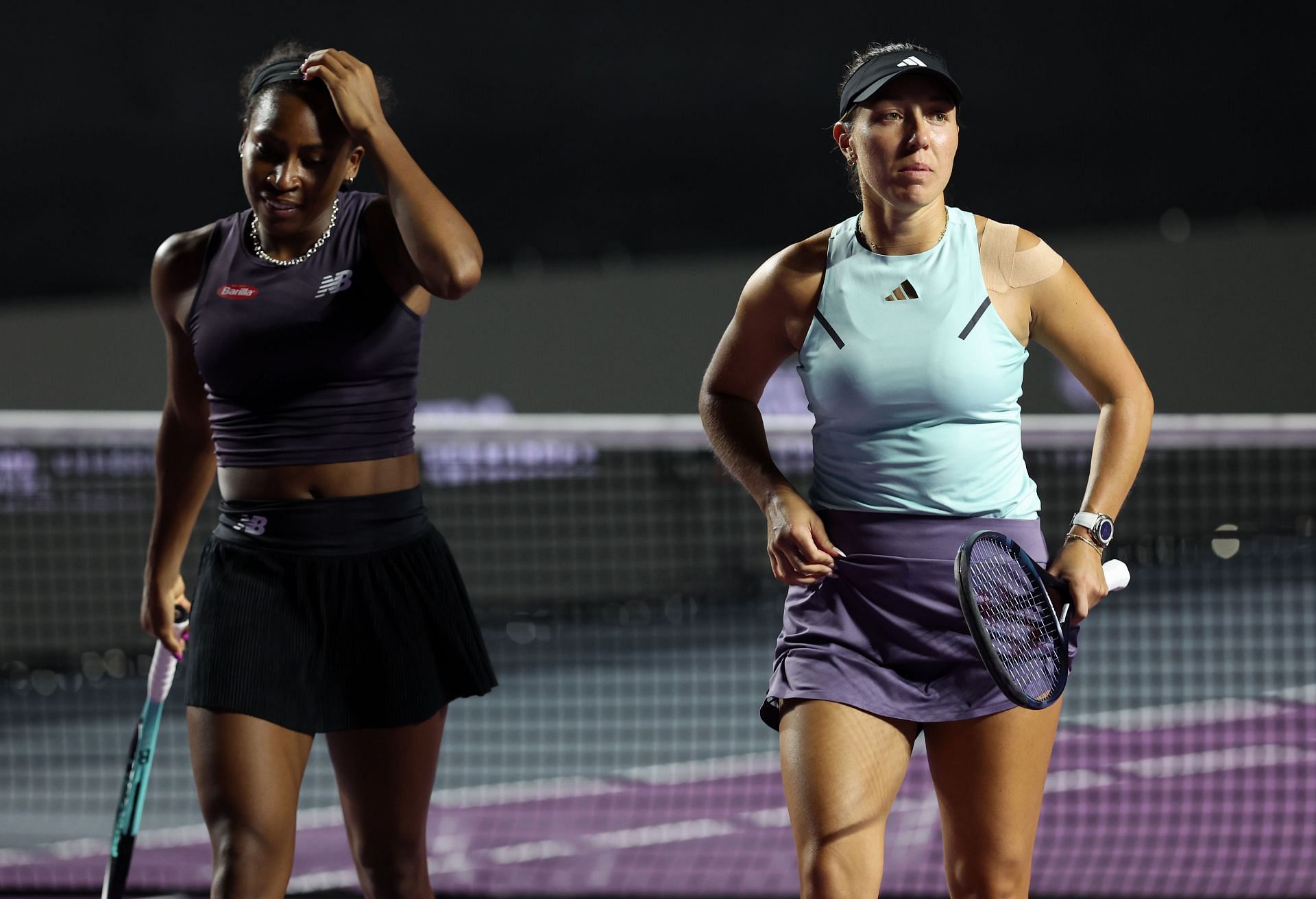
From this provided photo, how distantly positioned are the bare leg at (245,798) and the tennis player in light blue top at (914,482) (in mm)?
806

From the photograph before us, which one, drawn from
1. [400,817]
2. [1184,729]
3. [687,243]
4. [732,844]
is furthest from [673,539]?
[400,817]

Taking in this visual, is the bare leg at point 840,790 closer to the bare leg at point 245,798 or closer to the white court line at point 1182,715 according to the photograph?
the bare leg at point 245,798

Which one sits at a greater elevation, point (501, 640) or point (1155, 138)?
point (1155, 138)

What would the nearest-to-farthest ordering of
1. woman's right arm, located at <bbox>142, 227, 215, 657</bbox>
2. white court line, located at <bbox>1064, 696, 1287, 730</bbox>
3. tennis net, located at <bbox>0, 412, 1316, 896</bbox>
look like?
woman's right arm, located at <bbox>142, 227, 215, 657</bbox> → tennis net, located at <bbox>0, 412, 1316, 896</bbox> → white court line, located at <bbox>1064, 696, 1287, 730</bbox>

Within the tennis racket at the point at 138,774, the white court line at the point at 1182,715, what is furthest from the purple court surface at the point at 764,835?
the tennis racket at the point at 138,774

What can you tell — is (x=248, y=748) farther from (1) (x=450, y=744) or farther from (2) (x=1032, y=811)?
(1) (x=450, y=744)

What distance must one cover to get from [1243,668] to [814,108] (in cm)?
459

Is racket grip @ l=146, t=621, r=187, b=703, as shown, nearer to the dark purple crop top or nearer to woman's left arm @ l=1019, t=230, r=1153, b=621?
the dark purple crop top

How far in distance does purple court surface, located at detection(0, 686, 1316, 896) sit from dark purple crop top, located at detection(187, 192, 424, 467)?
2.26 meters

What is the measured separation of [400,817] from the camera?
2.70 metres

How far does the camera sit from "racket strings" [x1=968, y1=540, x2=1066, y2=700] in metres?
2.36

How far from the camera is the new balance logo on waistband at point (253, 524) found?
271 cm

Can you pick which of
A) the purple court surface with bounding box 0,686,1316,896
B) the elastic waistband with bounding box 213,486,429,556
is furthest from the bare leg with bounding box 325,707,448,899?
the purple court surface with bounding box 0,686,1316,896

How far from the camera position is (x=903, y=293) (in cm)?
249
